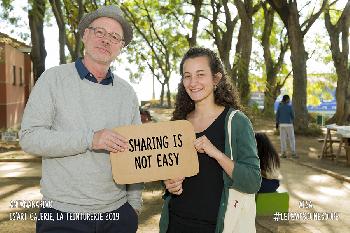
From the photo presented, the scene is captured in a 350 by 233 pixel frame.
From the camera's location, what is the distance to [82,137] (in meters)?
2.66

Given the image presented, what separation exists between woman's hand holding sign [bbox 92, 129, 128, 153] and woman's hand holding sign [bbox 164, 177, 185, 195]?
0.42 m

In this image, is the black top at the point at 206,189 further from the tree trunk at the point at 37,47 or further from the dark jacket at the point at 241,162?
the tree trunk at the point at 37,47

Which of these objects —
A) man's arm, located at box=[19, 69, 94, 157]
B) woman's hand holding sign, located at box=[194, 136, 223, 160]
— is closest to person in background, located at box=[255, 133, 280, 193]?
woman's hand holding sign, located at box=[194, 136, 223, 160]

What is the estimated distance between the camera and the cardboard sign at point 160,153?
111 inches

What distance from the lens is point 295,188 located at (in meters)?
9.88

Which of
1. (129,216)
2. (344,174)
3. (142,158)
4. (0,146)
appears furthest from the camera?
(0,146)

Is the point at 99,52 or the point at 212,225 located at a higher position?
the point at 99,52

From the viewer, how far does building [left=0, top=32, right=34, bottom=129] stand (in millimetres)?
25516

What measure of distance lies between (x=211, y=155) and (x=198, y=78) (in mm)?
551

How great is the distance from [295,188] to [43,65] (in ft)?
44.4

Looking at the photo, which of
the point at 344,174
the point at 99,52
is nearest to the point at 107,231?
the point at 99,52

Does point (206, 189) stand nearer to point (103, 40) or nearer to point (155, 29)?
point (103, 40)

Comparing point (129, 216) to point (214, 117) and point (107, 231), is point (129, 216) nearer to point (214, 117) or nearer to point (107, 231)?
point (107, 231)

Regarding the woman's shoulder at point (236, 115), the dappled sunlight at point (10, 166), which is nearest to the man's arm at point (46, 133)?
the woman's shoulder at point (236, 115)
